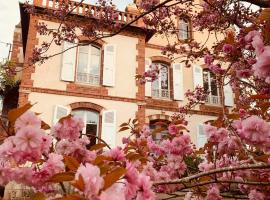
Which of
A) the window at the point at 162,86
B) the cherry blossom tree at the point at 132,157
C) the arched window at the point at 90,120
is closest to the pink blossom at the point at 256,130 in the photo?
the cherry blossom tree at the point at 132,157

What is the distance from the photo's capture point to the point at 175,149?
314cm

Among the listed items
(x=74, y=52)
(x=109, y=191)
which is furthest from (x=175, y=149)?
(x=74, y=52)

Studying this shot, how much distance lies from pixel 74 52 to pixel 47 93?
2.04 metres

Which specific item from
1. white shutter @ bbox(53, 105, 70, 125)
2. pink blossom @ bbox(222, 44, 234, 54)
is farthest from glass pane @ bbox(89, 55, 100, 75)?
pink blossom @ bbox(222, 44, 234, 54)

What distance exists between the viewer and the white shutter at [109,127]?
12352 millimetres

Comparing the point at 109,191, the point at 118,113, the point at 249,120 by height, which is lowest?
the point at 109,191

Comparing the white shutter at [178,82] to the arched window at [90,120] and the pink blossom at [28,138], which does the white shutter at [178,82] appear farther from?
the pink blossom at [28,138]

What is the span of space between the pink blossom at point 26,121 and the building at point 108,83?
1057cm

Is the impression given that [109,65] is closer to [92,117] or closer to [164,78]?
[92,117]

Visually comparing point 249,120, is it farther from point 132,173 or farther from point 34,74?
point 34,74

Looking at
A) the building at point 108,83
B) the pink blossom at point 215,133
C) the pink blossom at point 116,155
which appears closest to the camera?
the pink blossom at point 116,155

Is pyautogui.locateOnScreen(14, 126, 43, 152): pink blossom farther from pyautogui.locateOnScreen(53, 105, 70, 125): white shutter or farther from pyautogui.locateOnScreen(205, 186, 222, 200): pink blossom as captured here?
pyautogui.locateOnScreen(53, 105, 70, 125): white shutter

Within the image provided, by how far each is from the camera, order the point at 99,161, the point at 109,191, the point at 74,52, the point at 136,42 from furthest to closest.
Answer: the point at 136,42
the point at 74,52
the point at 99,161
the point at 109,191

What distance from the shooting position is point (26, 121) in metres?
1.39
